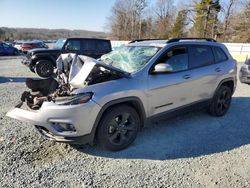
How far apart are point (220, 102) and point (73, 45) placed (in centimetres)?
824

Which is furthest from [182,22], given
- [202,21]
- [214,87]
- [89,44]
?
[214,87]

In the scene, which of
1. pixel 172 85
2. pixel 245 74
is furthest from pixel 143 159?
pixel 245 74

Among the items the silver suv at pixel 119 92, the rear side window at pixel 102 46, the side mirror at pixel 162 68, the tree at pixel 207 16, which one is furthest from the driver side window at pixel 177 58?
the tree at pixel 207 16

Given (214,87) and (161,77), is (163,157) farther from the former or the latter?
(214,87)

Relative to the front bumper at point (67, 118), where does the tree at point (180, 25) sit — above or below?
below

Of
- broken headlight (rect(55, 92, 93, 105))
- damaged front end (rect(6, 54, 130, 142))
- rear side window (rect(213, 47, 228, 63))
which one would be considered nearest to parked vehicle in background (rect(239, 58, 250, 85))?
rear side window (rect(213, 47, 228, 63))

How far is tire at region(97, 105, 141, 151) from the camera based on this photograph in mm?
4012

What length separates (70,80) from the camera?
407 centimetres

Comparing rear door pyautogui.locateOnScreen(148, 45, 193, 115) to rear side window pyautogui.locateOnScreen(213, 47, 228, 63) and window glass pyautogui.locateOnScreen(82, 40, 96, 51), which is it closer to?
rear side window pyautogui.locateOnScreen(213, 47, 228, 63)

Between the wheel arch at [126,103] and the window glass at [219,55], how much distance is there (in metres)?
2.47

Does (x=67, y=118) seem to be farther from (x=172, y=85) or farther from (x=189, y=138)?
(x=189, y=138)

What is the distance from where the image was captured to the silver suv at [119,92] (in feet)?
12.4

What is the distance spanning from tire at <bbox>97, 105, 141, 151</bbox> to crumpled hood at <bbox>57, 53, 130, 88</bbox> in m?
0.57

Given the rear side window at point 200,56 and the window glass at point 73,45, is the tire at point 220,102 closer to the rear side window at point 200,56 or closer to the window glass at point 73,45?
the rear side window at point 200,56
